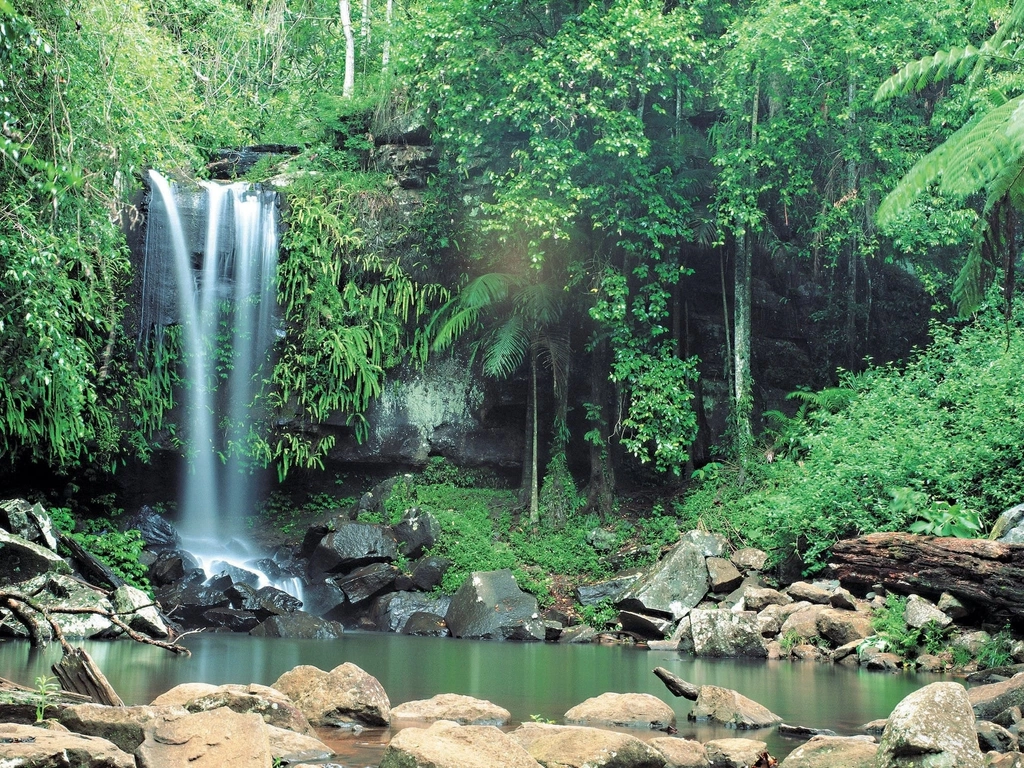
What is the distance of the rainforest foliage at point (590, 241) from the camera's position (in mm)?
12156

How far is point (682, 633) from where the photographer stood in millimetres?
11766

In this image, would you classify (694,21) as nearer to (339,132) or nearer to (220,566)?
(339,132)

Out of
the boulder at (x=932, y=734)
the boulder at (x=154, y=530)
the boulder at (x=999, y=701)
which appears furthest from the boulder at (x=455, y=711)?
the boulder at (x=154, y=530)

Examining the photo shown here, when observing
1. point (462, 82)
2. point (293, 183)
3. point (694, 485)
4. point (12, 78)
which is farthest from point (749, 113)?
point (12, 78)

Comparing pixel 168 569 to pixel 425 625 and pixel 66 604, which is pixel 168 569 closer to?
pixel 66 604

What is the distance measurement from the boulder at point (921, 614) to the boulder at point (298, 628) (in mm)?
6858

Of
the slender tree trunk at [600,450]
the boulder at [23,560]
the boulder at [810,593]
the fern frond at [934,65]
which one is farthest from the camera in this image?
the slender tree trunk at [600,450]

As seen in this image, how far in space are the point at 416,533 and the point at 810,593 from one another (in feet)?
20.9

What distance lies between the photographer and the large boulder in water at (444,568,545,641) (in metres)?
12.7

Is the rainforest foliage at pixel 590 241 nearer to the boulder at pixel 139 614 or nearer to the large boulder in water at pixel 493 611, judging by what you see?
the boulder at pixel 139 614

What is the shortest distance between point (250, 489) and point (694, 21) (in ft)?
37.7

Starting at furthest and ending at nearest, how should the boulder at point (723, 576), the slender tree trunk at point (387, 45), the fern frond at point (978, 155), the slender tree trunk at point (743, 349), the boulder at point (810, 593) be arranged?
the slender tree trunk at point (387, 45) < the slender tree trunk at point (743, 349) < the boulder at point (723, 576) < the boulder at point (810, 593) < the fern frond at point (978, 155)

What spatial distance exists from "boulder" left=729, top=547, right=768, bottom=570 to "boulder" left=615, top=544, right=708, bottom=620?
51cm

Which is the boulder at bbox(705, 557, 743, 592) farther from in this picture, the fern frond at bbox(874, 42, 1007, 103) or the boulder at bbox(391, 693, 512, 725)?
the boulder at bbox(391, 693, 512, 725)
